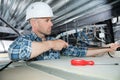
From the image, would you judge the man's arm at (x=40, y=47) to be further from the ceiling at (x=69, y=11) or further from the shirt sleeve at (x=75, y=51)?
the ceiling at (x=69, y=11)

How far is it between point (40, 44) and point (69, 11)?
111 centimetres

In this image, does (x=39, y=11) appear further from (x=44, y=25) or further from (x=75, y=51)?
(x=75, y=51)

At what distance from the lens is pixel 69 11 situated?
7.59 feet

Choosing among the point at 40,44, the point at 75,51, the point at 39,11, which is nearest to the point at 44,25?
the point at 39,11

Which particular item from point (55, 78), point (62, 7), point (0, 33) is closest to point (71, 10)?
point (62, 7)

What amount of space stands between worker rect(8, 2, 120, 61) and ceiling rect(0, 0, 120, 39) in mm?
286

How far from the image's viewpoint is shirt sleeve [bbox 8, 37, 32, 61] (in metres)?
1.28

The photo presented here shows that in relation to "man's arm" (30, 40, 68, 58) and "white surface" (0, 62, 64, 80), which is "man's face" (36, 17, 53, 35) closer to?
"man's arm" (30, 40, 68, 58)

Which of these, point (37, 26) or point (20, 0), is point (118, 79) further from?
point (20, 0)

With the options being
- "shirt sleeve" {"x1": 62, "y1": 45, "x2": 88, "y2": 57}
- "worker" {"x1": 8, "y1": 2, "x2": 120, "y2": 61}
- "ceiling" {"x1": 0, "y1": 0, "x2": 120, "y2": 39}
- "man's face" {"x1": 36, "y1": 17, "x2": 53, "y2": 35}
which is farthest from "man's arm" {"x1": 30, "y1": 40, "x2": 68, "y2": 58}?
"ceiling" {"x1": 0, "y1": 0, "x2": 120, "y2": 39}

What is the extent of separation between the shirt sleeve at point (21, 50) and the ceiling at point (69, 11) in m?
0.43

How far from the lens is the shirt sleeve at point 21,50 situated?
4.21 feet

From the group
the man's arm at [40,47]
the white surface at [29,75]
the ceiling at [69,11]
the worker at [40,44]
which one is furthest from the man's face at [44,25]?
the white surface at [29,75]

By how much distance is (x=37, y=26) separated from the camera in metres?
1.56
